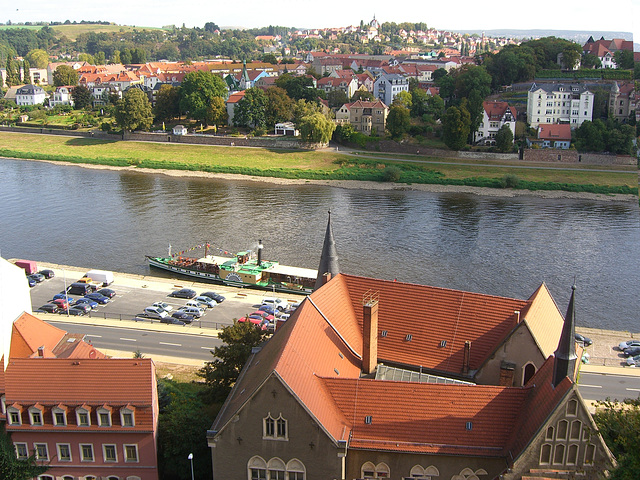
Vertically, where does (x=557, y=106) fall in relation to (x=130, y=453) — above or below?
above

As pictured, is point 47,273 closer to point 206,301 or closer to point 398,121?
point 206,301

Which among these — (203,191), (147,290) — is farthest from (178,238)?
(203,191)

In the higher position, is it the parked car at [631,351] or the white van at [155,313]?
the white van at [155,313]

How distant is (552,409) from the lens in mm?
19734

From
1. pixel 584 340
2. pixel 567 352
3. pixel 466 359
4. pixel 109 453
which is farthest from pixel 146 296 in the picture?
pixel 567 352

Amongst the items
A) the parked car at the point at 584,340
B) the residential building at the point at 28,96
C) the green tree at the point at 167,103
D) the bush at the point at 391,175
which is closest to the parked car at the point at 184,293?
the parked car at the point at 584,340

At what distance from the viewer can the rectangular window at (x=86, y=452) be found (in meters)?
24.6

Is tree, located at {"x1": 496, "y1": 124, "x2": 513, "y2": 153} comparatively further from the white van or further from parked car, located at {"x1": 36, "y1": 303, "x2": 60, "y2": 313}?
parked car, located at {"x1": 36, "y1": 303, "x2": 60, "y2": 313}

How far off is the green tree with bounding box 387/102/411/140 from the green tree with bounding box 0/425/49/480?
76351 millimetres

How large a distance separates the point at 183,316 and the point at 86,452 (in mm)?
17957

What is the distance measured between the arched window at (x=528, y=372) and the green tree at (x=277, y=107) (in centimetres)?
8174

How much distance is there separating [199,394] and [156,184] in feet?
195

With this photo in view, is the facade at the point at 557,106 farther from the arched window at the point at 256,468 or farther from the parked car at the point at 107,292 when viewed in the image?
Result: the arched window at the point at 256,468

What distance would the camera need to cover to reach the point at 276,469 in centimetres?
2203
